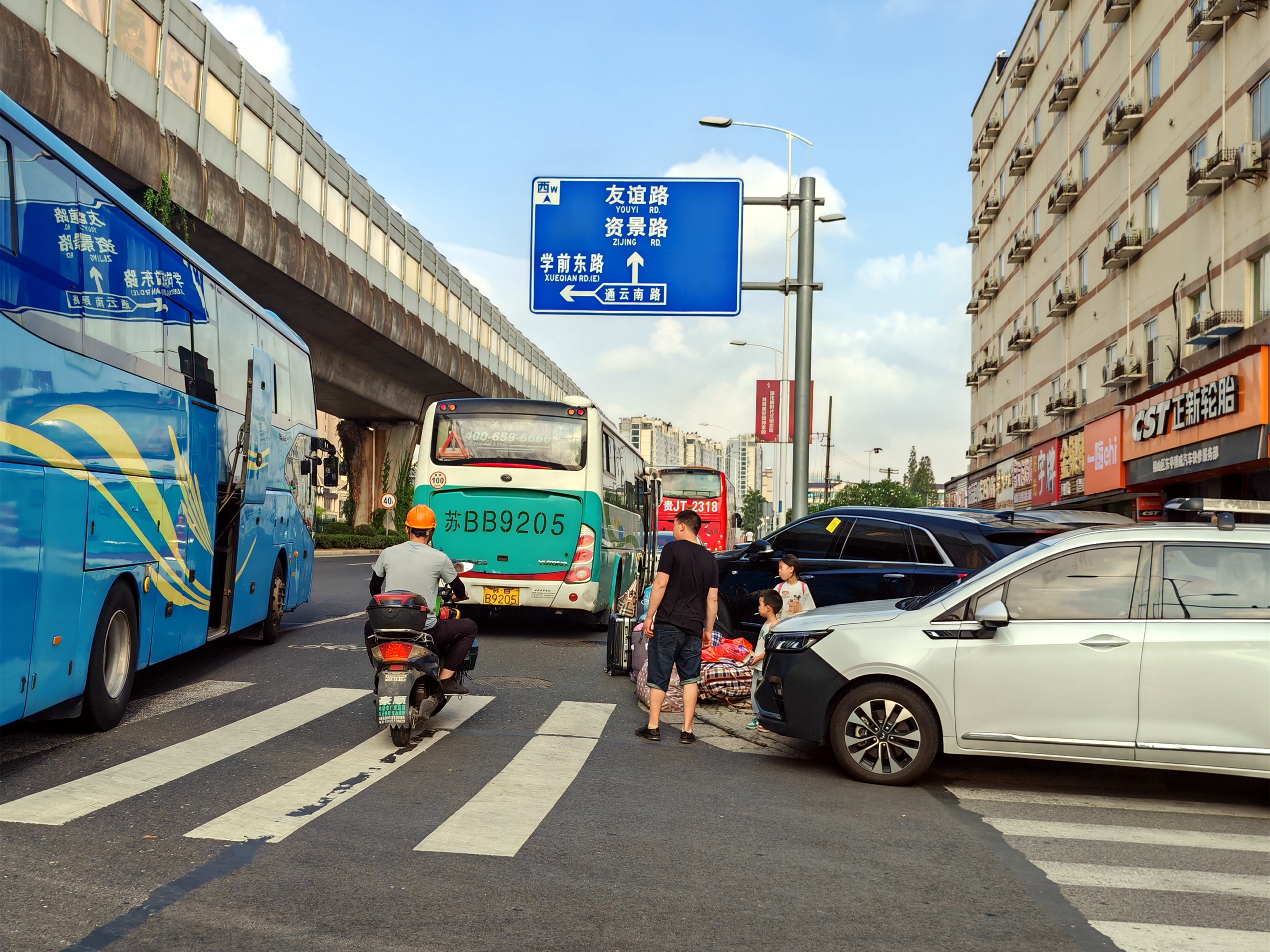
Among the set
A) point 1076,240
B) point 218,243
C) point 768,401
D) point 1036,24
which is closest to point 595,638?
point 218,243

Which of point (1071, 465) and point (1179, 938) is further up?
point (1071, 465)

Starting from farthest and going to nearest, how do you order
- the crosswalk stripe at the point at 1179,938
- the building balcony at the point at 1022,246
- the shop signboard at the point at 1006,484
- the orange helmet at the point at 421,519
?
the shop signboard at the point at 1006,484 → the building balcony at the point at 1022,246 → the orange helmet at the point at 421,519 → the crosswalk stripe at the point at 1179,938

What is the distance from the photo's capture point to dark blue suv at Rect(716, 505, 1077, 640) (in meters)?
10.2

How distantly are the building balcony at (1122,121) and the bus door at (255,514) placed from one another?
24586 mm

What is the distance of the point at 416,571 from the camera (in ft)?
26.0

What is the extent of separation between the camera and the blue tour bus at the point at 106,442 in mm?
6309

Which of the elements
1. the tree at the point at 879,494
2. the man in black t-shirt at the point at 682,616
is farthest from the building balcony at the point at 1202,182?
the tree at the point at 879,494

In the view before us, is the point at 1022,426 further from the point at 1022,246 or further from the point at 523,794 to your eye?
the point at 523,794

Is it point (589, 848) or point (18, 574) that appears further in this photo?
point (18, 574)

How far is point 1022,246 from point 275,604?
116 ft

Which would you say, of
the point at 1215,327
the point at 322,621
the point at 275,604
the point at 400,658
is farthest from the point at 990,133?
the point at 400,658

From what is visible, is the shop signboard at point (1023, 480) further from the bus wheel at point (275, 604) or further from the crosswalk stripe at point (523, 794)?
the crosswalk stripe at point (523, 794)

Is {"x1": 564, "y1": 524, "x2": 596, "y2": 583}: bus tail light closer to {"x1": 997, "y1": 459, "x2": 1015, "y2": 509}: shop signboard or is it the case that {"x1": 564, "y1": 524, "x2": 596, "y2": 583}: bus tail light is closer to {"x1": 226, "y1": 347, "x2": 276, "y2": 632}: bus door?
{"x1": 226, "y1": 347, "x2": 276, "y2": 632}: bus door

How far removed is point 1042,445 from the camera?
38.3 m
